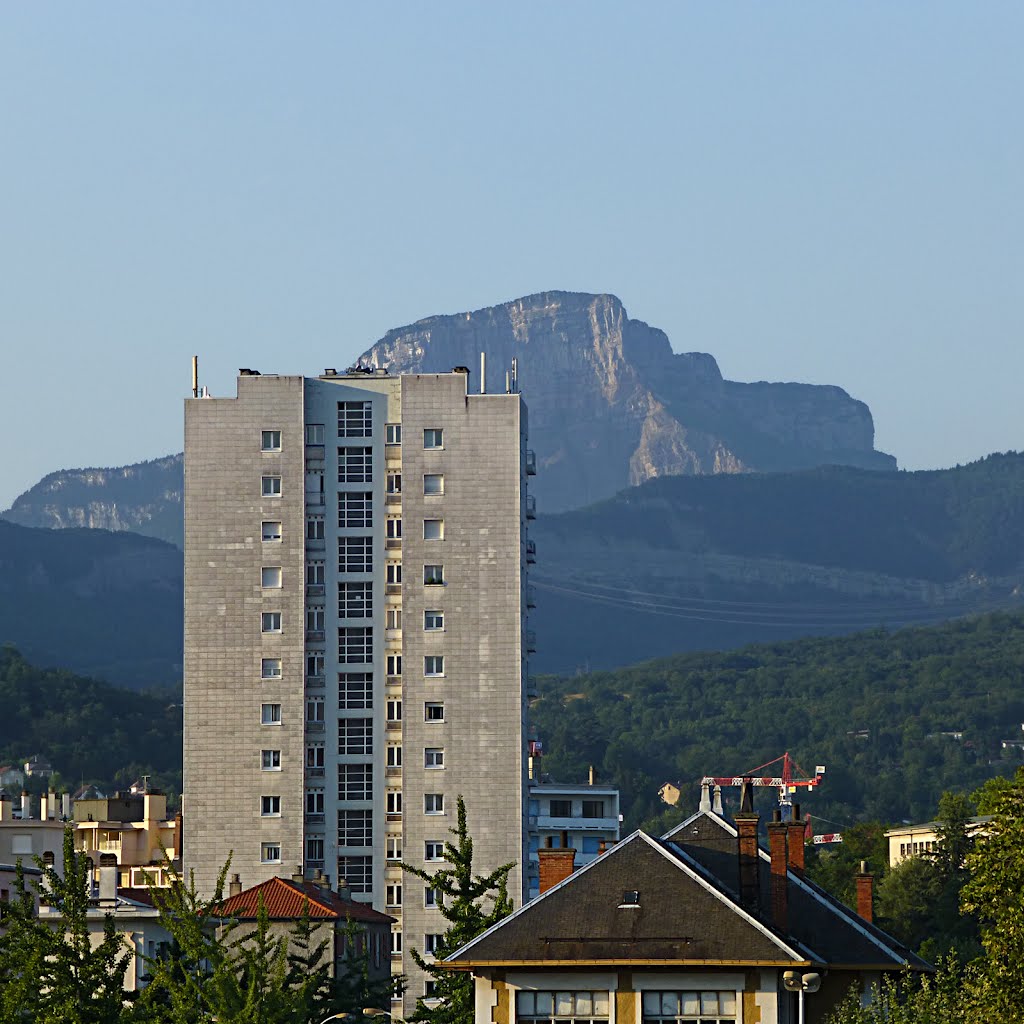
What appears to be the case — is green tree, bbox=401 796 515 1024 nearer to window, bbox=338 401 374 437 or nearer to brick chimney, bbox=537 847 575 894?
brick chimney, bbox=537 847 575 894

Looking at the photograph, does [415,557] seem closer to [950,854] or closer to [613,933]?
[950,854]

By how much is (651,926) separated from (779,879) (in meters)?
5.59

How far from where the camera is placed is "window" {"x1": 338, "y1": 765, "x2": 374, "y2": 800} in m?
182

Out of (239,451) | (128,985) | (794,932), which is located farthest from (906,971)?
(239,451)

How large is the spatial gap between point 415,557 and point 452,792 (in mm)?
17211

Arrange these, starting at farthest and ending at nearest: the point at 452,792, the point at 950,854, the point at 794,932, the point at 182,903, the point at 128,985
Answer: the point at 950,854
the point at 452,792
the point at 128,985
the point at 794,932
the point at 182,903

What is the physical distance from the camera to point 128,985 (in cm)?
11944

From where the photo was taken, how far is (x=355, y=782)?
183 meters

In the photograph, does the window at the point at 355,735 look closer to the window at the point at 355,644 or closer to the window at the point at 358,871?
the window at the point at 355,644

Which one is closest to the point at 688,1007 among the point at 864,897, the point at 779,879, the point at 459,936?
the point at 779,879

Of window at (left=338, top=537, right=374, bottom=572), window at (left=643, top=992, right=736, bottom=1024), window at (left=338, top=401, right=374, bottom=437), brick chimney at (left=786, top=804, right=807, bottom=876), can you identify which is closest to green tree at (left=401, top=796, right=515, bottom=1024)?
window at (left=643, top=992, right=736, bottom=1024)

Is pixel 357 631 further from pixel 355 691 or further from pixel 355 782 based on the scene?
pixel 355 782

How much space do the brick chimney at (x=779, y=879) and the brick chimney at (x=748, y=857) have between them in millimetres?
504

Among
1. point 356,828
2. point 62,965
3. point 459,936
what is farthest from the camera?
point 356,828
